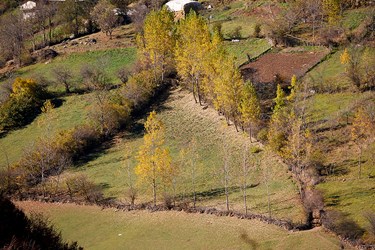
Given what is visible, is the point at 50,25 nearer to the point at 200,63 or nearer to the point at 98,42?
the point at 98,42

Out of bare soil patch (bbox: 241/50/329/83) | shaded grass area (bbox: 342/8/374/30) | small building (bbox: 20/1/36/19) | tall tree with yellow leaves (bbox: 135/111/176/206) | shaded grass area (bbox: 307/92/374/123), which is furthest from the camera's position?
small building (bbox: 20/1/36/19)

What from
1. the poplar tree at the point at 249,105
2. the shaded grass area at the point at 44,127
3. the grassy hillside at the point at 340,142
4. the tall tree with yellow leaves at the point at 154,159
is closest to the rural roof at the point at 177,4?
the shaded grass area at the point at 44,127

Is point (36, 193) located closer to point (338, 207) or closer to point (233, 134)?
point (233, 134)

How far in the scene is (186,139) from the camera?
66250 millimetres

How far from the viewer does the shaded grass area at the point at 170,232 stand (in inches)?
1715

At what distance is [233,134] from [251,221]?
1865 cm

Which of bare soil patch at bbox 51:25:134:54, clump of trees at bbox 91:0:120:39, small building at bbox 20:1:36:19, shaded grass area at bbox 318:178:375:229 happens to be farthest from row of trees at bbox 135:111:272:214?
small building at bbox 20:1:36:19

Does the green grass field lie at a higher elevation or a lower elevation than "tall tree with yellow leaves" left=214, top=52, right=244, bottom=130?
higher

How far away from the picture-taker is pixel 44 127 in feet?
246

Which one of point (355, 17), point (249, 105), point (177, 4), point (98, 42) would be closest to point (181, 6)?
point (177, 4)

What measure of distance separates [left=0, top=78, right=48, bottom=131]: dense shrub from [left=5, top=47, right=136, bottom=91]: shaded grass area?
7605 mm

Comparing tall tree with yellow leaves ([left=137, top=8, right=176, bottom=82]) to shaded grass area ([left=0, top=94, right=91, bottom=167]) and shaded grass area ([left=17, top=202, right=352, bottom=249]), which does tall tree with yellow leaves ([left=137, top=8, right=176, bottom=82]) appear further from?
shaded grass area ([left=17, top=202, right=352, bottom=249])

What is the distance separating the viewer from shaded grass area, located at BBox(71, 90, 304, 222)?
51188 mm

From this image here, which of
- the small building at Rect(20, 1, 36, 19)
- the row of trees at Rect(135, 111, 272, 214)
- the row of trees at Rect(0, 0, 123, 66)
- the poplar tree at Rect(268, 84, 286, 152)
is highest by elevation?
the small building at Rect(20, 1, 36, 19)
